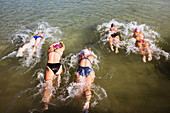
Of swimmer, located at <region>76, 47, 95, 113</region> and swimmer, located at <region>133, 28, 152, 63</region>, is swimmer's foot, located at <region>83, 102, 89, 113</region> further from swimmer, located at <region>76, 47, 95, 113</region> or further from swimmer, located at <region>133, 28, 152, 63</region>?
swimmer, located at <region>133, 28, 152, 63</region>

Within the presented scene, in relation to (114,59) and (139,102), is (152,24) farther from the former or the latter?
(139,102)

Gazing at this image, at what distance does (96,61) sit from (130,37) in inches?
159

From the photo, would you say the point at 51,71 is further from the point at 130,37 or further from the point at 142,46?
the point at 130,37

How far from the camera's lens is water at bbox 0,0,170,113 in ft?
14.6

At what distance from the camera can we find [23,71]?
5922 millimetres

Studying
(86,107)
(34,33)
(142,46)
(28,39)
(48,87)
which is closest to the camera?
(86,107)

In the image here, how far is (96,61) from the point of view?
6.45m

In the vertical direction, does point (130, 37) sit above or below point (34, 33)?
below

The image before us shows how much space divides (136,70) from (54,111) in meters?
4.54

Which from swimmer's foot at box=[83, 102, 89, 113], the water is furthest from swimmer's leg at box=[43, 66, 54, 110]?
swimmer's foot at box=[83, 102, 89, 113]

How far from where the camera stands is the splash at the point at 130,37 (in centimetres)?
693

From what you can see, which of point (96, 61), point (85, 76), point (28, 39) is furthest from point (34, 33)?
point (85, 76)

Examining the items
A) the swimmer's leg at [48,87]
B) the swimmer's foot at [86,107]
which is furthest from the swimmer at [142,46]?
the swimmer's leg at [48,87]

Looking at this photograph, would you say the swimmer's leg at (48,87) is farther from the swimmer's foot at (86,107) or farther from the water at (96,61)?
the swimmer's foot at (86,107)
